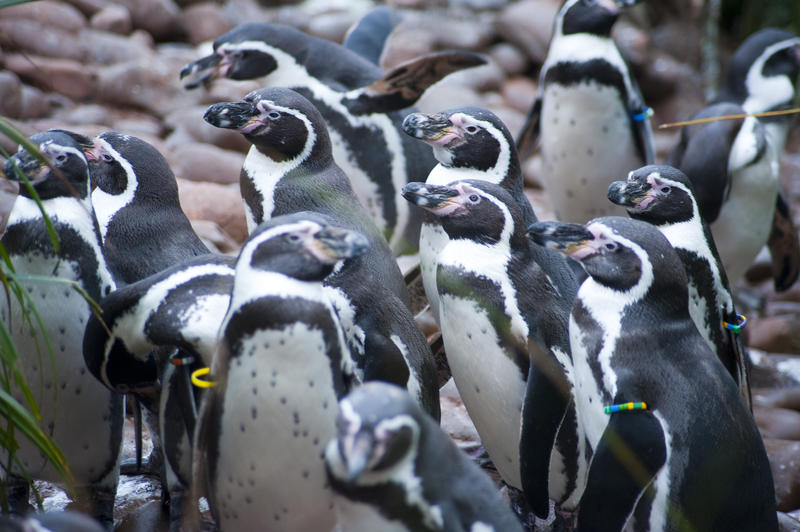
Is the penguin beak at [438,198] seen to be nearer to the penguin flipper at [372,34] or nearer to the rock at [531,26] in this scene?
the penguin flipper at [372,34]

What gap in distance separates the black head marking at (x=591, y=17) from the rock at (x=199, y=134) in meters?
2.26

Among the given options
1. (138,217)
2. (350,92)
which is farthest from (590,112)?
(138,217)

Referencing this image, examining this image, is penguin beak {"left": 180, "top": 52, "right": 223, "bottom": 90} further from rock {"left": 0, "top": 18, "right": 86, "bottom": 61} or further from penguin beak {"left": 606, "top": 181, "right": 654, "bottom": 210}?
rock {"left": 0, "top": 18, "right": 86, "bottom": 61}

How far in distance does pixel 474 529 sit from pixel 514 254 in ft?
4.14

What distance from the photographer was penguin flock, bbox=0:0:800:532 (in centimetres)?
264

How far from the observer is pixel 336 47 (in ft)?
16.9

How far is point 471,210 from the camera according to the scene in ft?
11.3

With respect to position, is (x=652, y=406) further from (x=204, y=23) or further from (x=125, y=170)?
(x=204, y=23)

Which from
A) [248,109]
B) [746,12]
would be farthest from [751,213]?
[746,12]

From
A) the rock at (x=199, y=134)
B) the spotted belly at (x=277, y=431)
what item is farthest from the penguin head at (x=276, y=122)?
the rock at (x=199, y=134)

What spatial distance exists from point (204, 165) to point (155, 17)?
121 inches

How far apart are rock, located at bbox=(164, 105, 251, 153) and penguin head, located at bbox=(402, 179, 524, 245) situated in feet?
11.3

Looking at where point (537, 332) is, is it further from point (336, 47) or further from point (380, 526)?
point (336, 47)

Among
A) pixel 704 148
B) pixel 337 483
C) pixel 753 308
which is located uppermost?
pixel 337 483
